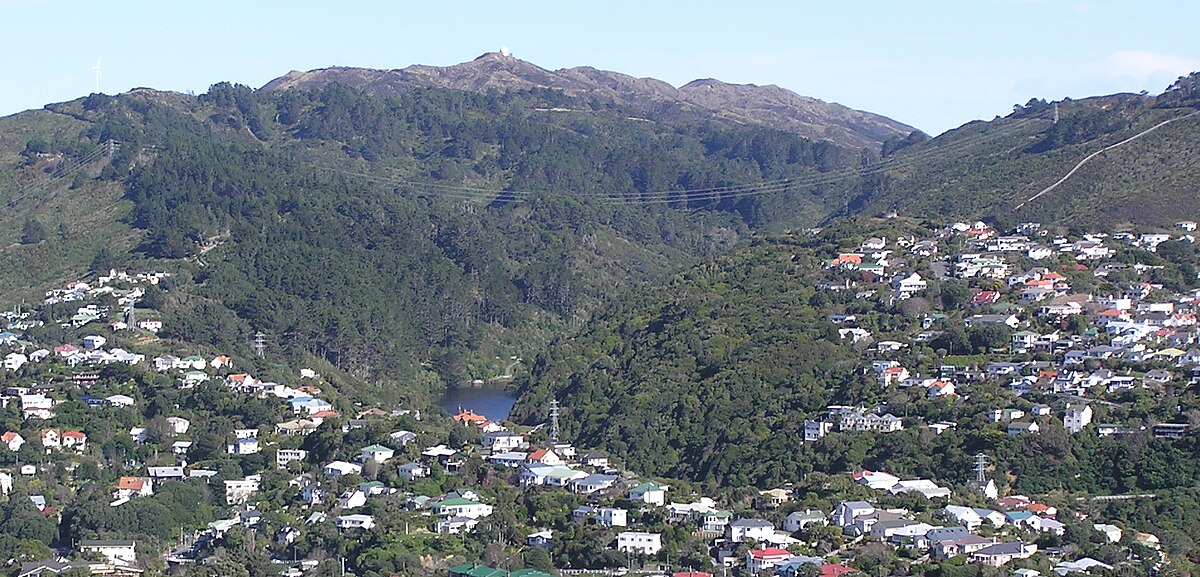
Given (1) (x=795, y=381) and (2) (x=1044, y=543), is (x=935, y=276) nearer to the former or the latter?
(1) (x=795, y=381)

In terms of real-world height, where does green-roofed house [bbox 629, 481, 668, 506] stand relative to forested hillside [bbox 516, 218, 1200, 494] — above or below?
below

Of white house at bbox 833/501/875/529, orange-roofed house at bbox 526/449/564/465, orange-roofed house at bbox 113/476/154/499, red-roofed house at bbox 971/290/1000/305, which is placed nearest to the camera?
white house at bbox 833/501/875/529

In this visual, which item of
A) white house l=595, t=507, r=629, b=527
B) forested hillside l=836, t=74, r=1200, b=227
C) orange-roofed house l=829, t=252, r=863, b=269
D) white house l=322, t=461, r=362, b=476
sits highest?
forested hillside l=836, t=74, r=1200, b=227

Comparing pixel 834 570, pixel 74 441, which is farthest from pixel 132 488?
pixel 834 570

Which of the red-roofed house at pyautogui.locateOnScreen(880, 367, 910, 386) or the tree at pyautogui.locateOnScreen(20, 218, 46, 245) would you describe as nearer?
the red-roofed house at pyautogui.locateOnScreen(880, 367, 910, 386)

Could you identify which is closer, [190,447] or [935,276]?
[190,447]

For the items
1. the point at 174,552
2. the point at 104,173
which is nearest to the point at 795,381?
the point at 174,552

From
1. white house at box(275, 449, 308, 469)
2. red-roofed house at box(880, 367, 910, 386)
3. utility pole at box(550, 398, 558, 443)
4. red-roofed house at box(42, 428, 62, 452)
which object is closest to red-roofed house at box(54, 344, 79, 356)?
red-roofed house at box(42, 428, 62, 452)

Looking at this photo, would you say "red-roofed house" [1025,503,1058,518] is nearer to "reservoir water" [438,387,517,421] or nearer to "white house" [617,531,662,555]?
"white house" [617,531,662,555]
